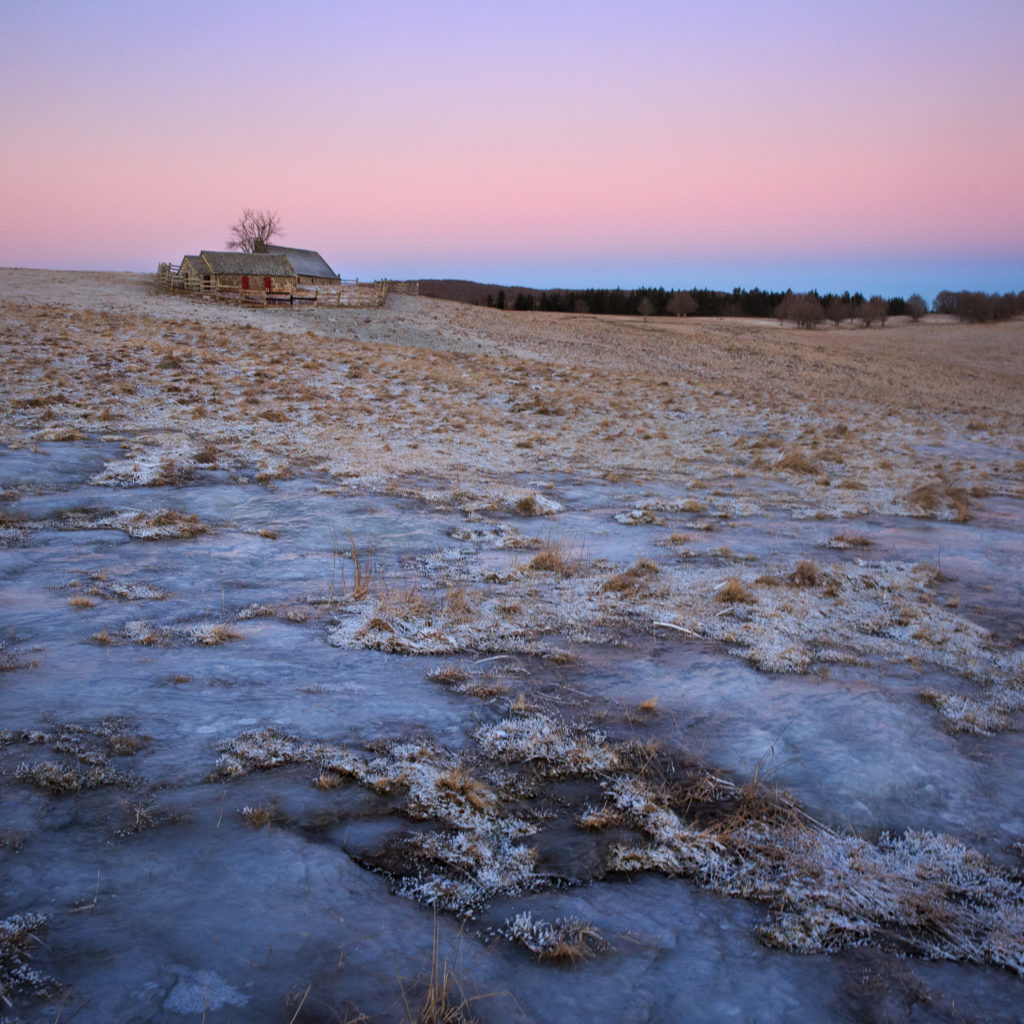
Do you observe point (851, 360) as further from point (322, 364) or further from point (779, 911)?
point (779, 911)

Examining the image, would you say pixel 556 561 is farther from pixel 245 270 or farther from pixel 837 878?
pixel 245 270

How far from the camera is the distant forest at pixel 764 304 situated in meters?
73.4

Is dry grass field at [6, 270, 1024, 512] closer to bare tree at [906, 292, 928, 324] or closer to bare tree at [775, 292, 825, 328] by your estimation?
bare tree at [775, 292, 825, 328]

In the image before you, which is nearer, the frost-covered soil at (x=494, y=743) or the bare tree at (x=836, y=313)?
the frost-covered soil at (x=494, y=743)

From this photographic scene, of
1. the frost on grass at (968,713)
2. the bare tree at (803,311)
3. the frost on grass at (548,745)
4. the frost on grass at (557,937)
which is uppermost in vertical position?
the bare tree at (803,311)

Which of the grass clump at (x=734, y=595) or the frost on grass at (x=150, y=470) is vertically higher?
the frost on grass at (x=150, y=470)

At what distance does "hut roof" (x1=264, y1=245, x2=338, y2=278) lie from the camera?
54100 millimetres

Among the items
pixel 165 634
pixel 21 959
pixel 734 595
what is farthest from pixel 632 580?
pixel 21 959

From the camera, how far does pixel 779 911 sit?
2809mm

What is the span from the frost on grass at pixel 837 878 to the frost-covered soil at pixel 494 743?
0.02 meters

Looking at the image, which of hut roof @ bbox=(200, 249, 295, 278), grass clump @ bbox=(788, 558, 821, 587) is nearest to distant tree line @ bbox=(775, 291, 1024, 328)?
hut roof @ bbox=(200, 249, 295, 278)

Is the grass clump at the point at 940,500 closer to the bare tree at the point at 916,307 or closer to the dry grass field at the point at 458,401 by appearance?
the dry grass field at the point at 458,401

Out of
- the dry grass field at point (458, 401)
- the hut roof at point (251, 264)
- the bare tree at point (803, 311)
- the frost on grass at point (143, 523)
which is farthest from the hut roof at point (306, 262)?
the frost on grass at point (143, 523)

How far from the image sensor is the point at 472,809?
3.31m
